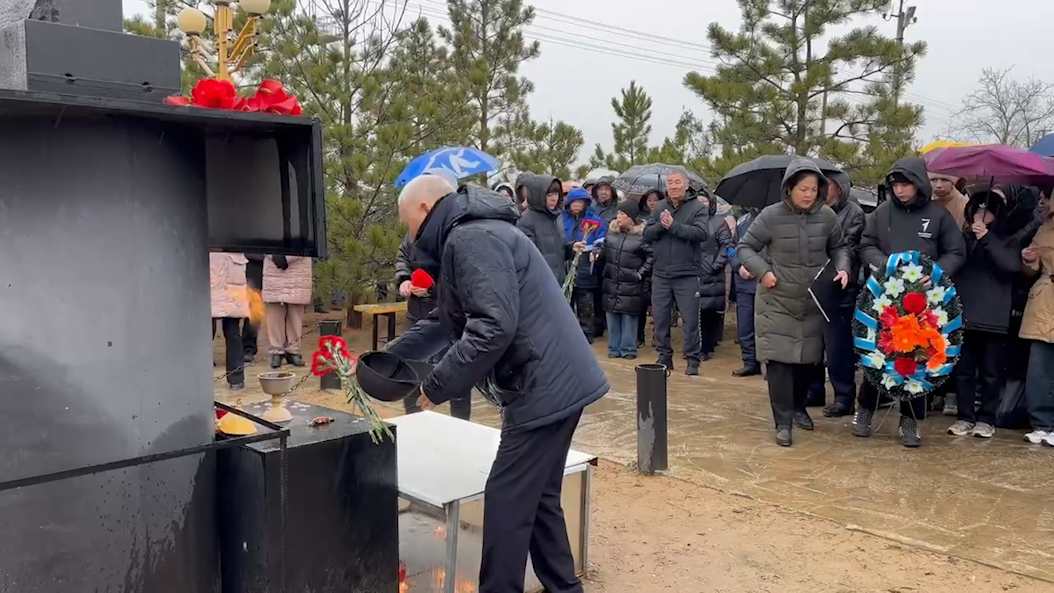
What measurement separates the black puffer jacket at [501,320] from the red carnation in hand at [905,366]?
10.8 ft

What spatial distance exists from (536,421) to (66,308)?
1.59 metres

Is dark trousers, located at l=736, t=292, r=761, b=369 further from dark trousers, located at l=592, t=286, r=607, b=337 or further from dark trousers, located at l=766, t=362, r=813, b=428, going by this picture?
dark trousers, located at l=766, t=362, r=813, b=428

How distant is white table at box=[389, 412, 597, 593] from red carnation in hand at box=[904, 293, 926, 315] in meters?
3.00

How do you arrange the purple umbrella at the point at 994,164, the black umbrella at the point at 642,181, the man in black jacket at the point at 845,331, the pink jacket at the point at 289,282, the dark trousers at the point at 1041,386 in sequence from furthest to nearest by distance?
the black umbrella at the point at 642,181
the pink jacket at the point at 289,282
the man in black jacket at the point at 845,331
the dark trousers at the point at 1041,386
the purple umbrella at the point at 994,164

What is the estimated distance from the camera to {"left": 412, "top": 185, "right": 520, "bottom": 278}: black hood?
3.16m

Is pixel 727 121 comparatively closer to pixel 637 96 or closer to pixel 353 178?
pixel 353 178

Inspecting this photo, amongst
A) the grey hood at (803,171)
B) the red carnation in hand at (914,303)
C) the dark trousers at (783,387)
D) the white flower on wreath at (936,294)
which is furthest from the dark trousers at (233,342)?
the white flower on wreath at (936,294)

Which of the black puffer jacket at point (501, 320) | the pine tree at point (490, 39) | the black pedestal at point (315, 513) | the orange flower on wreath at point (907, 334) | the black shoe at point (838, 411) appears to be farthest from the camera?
the pine tree at point (490, 39)

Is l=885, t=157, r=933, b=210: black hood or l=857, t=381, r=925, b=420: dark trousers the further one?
l=857, t=381, r=925, b=420: dark trousers

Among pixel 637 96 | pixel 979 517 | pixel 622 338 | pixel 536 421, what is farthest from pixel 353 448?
pixel 637 96

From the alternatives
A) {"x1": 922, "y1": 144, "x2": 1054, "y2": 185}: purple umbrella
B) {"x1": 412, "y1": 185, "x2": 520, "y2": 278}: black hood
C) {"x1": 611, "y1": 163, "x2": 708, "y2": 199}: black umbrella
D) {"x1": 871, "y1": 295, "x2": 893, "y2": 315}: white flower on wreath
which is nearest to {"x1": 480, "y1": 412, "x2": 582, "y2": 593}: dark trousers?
{"x1": 412, "y1": 185, "x2": 520, "y2": 278}: black hood

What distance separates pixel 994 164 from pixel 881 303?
1.14 metres

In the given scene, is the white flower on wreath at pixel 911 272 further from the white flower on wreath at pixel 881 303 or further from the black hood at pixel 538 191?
the black hood at pixel 538 191

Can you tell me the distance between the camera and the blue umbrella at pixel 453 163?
8.95 metres
